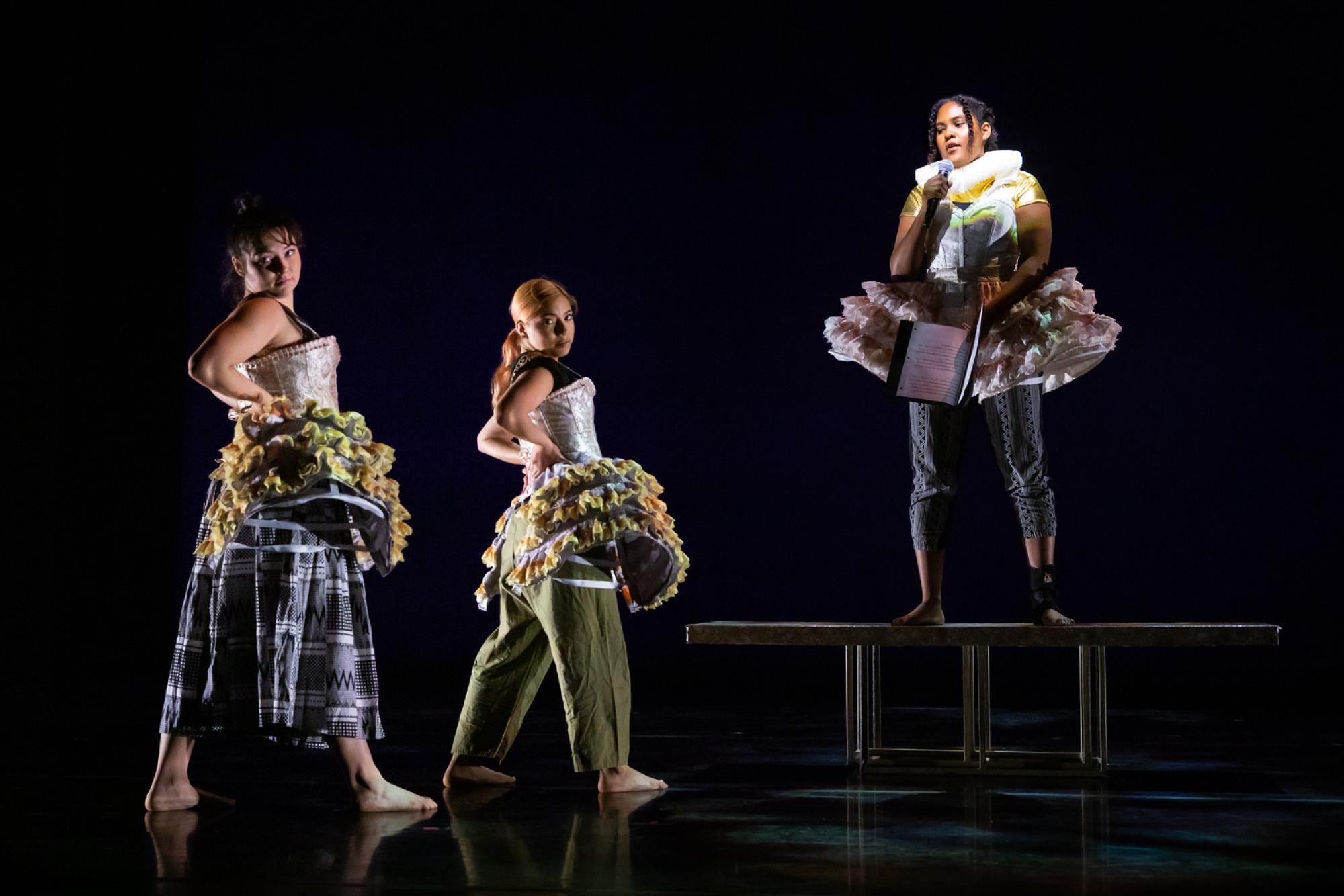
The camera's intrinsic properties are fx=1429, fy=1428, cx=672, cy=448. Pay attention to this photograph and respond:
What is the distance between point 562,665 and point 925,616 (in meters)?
1.06

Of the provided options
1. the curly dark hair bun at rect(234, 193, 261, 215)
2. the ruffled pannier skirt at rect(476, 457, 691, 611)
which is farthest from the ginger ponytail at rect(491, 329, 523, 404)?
the curly dark hair bun at rect(234, 193, 261, 215)

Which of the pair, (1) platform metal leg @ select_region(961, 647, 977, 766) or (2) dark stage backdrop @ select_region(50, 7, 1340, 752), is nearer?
(1) platform metal leg @ select_region(961, 647, 977, 766)

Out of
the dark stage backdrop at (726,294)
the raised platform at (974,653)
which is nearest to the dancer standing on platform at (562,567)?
the raised platform at (974,653)

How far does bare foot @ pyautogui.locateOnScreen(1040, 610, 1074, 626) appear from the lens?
3781mm

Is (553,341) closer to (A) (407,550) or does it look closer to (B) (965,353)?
(B) (965,353)

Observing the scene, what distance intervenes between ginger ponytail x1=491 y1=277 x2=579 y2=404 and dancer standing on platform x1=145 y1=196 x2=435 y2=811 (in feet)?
2.20

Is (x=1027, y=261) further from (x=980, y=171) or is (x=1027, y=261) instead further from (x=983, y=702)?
(x=983, y=702)

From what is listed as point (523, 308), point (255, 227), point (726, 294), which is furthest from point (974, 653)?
point (726, 294)

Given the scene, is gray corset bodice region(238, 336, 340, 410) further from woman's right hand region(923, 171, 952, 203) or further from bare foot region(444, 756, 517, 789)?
woman's right hand region(923, 171, 952, 203)

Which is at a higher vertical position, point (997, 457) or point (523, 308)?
point (523, 308)

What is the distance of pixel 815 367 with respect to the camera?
6.63 m

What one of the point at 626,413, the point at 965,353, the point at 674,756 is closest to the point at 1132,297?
the point at 626,413

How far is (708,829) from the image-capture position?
297cm

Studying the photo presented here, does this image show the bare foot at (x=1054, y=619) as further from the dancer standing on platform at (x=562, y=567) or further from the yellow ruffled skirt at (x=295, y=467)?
the yellow ruffled skirt at (x=295, y=467)
